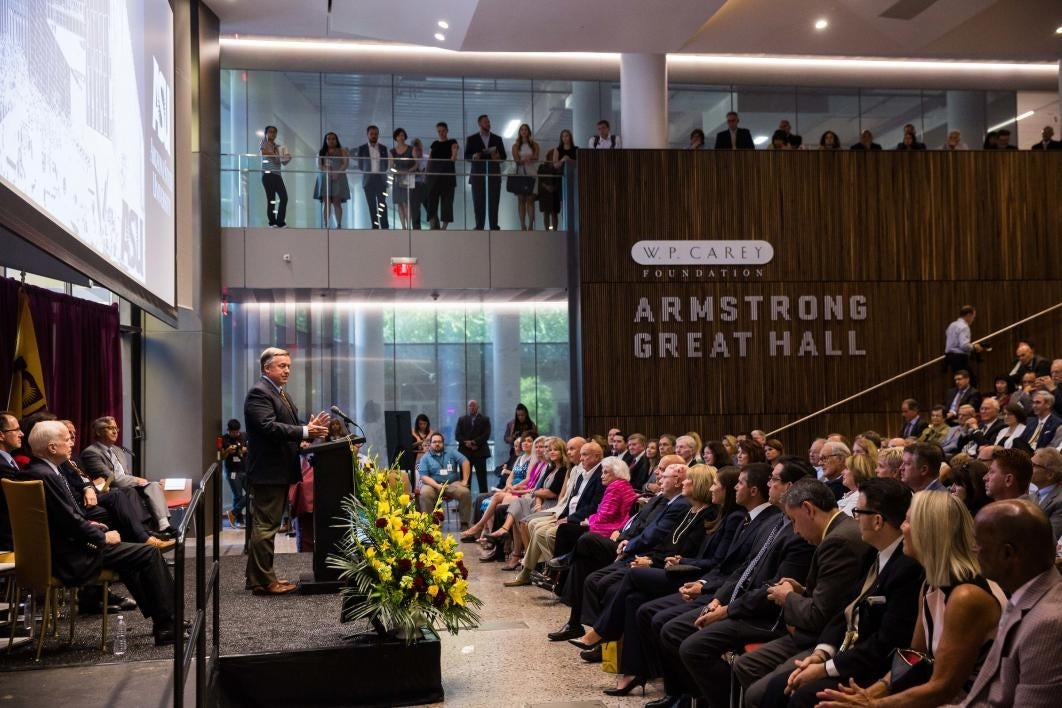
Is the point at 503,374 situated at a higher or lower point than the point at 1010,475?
higher

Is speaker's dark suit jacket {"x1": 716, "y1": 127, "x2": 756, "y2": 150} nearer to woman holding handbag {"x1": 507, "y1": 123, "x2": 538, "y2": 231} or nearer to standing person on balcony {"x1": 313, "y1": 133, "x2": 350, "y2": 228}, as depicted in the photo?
woman holding handbag {"x1": 507, "y1": 123, "x2": 538, "y2": 231}

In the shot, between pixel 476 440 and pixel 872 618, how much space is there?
10337 mm

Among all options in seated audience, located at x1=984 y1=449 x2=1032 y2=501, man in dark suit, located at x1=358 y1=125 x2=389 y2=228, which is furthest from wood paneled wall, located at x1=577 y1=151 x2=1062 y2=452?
seated audience, located at x1=984 y1=449 x2=1032 y2=501

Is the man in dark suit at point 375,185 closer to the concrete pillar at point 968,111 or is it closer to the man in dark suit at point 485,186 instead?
the man in dark suit at point 485,186

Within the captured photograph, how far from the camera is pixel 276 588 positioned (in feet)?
21.2

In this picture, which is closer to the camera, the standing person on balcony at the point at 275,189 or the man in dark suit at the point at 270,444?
the man in dark suit at the point at 270,444

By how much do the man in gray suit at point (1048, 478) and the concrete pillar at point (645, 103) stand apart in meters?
8.63

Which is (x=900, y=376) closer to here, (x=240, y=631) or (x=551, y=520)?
A: (x=551, y=520)

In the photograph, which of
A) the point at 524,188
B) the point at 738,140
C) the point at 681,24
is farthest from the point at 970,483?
the point at 738,140

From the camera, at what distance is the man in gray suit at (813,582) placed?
4086 millimetres

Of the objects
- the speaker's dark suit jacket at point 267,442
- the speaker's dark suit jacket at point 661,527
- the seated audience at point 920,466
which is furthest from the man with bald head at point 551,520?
the seated audience at point 920,466

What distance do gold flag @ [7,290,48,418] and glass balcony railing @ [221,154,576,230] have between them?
16.3ft

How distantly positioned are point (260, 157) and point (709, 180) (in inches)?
222

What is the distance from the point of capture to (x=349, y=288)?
44.8 feet
